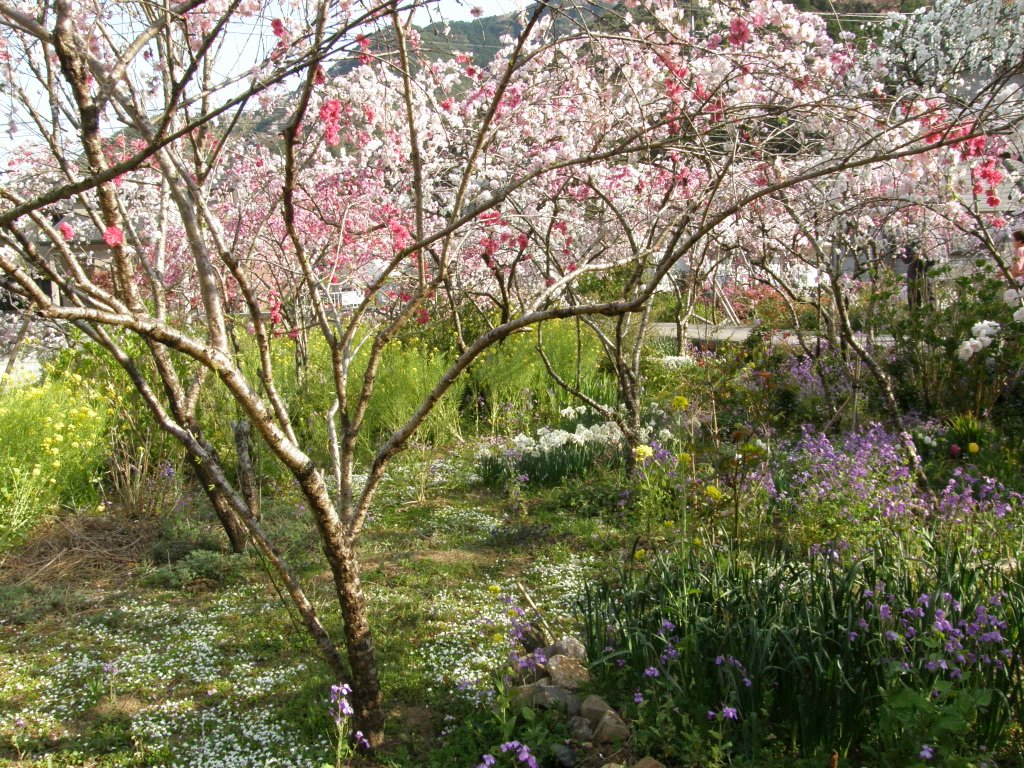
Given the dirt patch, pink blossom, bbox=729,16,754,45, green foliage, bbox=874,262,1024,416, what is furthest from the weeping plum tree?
green foliage, bbox=874,262,1024,416

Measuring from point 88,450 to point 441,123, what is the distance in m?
3.21

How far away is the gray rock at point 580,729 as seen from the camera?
2.62 m

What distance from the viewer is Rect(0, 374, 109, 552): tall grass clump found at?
470 centimetres

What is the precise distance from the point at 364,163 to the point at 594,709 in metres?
5.12

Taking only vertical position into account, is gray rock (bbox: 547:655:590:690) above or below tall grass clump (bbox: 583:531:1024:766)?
below

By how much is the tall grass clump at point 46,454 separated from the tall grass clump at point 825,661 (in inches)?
142

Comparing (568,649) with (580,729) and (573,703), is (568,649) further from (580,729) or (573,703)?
(580,729)

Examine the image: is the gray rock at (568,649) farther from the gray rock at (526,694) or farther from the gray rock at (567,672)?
the gray rock at (526,694)

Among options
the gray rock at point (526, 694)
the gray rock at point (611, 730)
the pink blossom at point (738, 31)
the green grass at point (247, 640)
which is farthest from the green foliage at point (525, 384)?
the gray rock at point (611, 730)

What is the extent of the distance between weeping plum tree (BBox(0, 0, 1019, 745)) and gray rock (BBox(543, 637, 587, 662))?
77 centimetres

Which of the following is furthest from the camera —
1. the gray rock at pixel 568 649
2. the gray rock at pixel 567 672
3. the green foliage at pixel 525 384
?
the green foliage at pixel 525 384

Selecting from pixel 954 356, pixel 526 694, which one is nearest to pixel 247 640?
pixel 526 694

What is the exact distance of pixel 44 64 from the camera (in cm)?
378

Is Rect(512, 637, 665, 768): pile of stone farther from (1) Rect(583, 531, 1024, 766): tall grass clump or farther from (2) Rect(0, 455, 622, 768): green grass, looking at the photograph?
(2) Rect(0, 455, 622, 768): green grass
